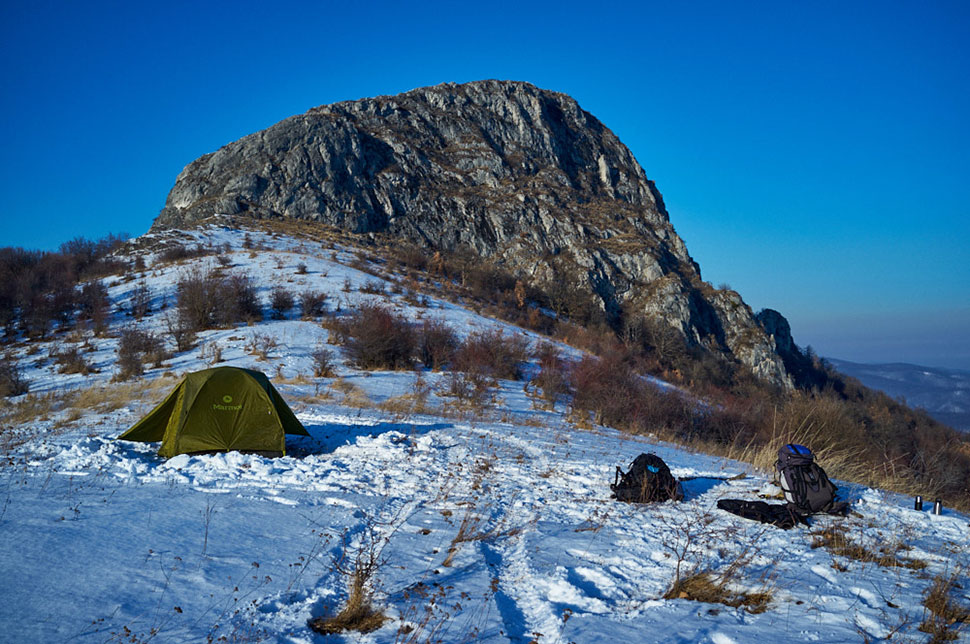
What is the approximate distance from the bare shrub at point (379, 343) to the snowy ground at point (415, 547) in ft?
24.8

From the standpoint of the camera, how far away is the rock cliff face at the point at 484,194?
4938 centimetres

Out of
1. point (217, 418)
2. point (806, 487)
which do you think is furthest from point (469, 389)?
point (806, 487)

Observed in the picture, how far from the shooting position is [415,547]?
4.44 meters

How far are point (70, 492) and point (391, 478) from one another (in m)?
3.49

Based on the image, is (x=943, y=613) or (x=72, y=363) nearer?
(x=943, y=613)

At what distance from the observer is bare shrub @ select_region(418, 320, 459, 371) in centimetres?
1758

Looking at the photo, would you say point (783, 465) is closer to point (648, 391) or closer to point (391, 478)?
point (391, 478)

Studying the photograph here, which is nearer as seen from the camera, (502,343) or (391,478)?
(391,478)

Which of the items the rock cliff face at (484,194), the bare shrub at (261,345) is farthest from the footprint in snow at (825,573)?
the rock cliff face at (484,194)

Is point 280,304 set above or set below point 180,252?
below

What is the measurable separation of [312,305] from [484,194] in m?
42.1

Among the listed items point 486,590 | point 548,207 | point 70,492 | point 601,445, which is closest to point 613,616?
point 486,590

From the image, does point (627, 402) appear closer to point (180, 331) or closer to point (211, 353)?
point (211, 353)

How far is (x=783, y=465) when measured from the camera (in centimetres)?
615
